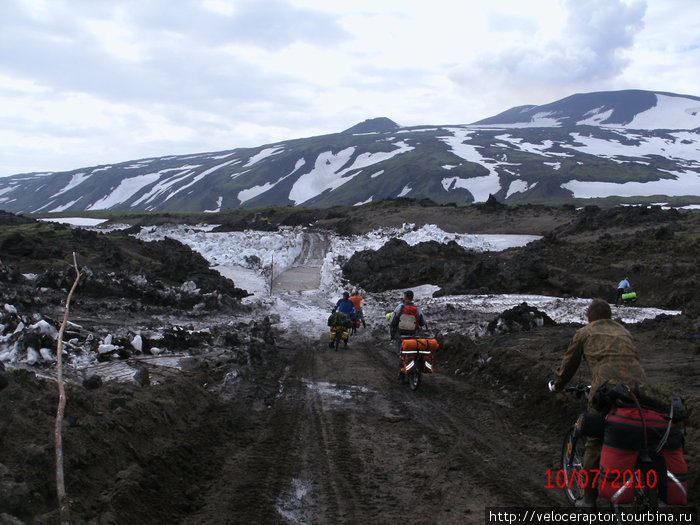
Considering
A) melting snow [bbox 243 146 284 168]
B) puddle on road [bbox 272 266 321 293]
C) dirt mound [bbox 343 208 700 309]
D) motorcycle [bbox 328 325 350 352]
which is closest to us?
motorcycle [bbox 328 325 350 352]

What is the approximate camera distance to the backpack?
10516 mm

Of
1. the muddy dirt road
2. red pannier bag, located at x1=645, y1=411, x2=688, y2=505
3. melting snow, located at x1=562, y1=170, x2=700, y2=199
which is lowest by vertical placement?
the muddy dirt road

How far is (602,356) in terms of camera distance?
14.9ft

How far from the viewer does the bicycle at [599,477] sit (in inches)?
150

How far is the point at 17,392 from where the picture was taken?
18.6ft

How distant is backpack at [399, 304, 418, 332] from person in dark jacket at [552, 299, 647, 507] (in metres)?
5.67

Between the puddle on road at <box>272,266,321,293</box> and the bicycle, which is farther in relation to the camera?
the puddle on road at <box>272,266,321,293</box>

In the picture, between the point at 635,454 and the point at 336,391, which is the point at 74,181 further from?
the point at 635,454

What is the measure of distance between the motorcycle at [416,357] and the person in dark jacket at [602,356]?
16.2ft

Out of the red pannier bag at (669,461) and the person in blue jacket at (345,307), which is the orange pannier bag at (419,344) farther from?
the red pannier bag at (669,461)

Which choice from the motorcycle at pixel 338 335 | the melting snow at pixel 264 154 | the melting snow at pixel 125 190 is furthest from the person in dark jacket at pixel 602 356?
the melting snow at pixel 125 190

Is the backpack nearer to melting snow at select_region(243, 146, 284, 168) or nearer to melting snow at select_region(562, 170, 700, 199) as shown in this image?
melting snow at select_region(562, 170, 700, 199)

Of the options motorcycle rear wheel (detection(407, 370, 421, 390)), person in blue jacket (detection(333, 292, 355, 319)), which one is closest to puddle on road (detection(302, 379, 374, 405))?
→ motorcycle rear wheel (detection(407, 370, 421, 390))
